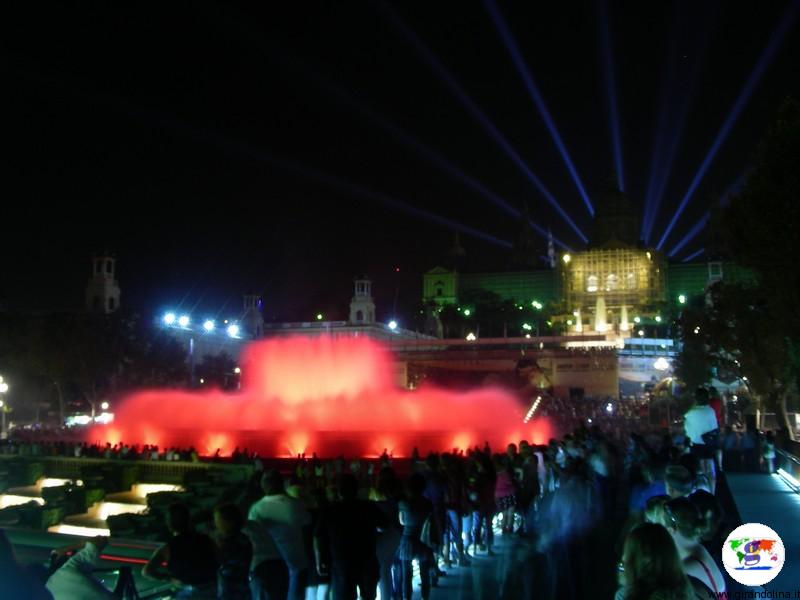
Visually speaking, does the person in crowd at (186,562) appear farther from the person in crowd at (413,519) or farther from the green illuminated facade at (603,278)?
the green illuminated facade at (603,278)

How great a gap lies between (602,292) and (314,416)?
9063 cm

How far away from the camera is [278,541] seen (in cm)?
710

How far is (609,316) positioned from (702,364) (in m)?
70.6

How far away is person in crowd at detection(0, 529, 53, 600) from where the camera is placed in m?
4.70

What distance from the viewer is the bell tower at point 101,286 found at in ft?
259

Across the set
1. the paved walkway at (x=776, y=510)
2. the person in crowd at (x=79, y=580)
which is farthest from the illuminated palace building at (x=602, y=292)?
the person in crowd at (x=79, y=580)

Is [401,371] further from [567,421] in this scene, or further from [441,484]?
[441,484]

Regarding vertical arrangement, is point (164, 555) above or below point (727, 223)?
below

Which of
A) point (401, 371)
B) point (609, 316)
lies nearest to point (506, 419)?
point (401, 371)

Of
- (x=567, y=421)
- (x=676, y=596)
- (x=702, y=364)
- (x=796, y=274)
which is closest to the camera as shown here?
(x=676, y=596)

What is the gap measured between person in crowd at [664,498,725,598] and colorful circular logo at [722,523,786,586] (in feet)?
1.10

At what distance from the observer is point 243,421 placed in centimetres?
3531

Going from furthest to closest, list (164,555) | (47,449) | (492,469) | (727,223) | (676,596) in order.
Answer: (47,449) < (727,223) < (492,469) < (164,555) < (676,596)

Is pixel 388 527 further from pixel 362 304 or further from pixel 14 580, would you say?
pixel 362 304
